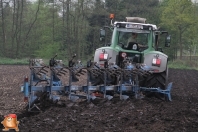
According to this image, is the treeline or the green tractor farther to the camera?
the treeline

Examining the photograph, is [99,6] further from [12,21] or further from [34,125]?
[34,125]

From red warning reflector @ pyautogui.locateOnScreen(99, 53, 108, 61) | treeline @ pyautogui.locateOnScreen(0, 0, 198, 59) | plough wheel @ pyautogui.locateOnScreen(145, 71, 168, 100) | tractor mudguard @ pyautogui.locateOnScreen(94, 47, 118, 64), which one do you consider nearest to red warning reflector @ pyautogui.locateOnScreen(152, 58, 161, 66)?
plough wheel @ pyautogui.locateOnScreen(145, 71, 168, 100)

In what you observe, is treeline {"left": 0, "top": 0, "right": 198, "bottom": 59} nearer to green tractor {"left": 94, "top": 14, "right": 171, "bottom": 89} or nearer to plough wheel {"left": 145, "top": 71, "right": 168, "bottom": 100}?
green tractor {"left": 94, "top": 14, "right": 171, "bottom": 89}

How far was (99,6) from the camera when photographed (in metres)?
38.8

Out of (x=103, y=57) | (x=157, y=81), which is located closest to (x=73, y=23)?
(x=103, y=57)

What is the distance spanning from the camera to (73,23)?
4191cm

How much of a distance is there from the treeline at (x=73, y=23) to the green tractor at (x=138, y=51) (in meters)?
27.0

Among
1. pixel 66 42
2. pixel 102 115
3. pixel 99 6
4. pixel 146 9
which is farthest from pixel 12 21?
pixel 102 115

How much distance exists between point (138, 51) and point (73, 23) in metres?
31.4

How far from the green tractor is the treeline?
88.7 feet

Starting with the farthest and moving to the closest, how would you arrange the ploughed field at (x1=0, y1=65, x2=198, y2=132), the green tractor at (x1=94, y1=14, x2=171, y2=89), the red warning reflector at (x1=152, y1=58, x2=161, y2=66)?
the green tractor at (x1=94, y1=14, x2=171, y2=89), the red warning reflector at (x1=152, y1=58, x2=161, y2=66), the ploughed field at (x1=0, y1=65, x2=198, y2=132)

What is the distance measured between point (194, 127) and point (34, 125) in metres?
2.44

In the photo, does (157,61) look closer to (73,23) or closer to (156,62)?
(156,62)

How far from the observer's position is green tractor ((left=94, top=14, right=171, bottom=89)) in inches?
407
